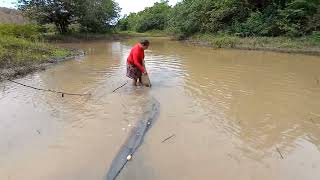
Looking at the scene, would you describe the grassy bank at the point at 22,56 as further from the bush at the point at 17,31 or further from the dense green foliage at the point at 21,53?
the bush at the point at 17,31

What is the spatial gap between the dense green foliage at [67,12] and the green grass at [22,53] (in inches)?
436

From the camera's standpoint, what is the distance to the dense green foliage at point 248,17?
19375 mm

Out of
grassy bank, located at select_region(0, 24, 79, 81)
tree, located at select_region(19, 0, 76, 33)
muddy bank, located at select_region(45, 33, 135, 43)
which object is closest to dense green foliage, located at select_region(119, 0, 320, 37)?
muddy bank, located at select_region(45, 33, 135, 43)

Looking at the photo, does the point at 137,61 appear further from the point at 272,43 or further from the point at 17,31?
the point at 272,43

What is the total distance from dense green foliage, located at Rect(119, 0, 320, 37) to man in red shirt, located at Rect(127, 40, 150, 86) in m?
12.7

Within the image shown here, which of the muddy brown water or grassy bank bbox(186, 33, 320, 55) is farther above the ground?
grassy bank bbox(186, 33, 320, 55)

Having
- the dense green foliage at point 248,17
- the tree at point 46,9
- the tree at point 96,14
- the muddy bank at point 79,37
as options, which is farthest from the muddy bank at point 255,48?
the tree at point 46,9

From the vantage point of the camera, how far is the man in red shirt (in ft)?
27.8

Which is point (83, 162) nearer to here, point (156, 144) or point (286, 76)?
point (156, 144)

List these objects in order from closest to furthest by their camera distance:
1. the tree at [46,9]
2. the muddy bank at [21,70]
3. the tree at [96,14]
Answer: the muddy bank at [21,70], the tree at [46,9], the tree at [96,14]

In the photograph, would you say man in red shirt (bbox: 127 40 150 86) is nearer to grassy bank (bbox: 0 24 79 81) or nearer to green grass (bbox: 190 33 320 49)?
grassy bank (bbox: 0 24 79 81)

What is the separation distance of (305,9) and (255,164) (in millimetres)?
17826

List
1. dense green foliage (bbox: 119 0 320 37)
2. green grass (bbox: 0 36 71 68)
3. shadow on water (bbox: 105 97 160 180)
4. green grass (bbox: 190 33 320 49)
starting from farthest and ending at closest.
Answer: dense green foliage (bbox: 119 0 320 37) → green grass (bbox: 190 33 320 49) → green grass (bbox: 0 36 71 68) → shadow on water (bbox: 105 97 160 180)

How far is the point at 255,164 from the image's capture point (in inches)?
181
